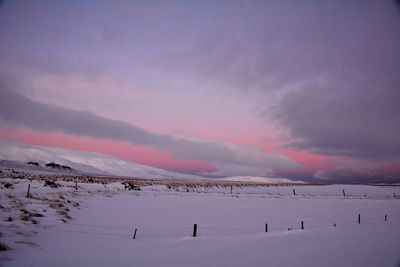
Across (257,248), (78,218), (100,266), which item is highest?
(257,248)

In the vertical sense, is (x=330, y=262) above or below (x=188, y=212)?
above

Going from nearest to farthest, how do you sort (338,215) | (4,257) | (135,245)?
(4,257) → (135,245) → (338,215)

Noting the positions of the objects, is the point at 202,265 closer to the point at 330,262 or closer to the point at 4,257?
the point at 330,262

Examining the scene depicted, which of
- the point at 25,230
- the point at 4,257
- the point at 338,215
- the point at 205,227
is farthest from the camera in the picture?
the point at 338,215

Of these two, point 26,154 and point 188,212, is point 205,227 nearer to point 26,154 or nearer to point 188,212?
point 188,212

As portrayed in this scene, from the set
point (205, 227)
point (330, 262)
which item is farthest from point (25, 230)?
point (330, 262)

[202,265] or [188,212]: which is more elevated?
[202,265]

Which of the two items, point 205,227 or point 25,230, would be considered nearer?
point 25,230

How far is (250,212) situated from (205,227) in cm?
827

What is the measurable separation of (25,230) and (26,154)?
18431 centimetres

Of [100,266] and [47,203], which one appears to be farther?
[47,203]

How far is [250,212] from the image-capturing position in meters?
24.3

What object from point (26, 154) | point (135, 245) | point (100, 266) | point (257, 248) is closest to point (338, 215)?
point (257, 248)

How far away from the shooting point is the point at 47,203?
20312mm
